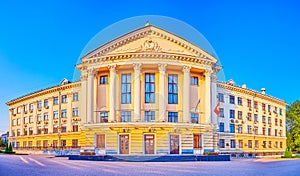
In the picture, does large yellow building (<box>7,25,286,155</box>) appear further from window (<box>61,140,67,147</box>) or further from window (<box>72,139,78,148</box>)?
window (<box>72,139,78,148</box>)

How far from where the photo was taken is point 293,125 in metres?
48.5

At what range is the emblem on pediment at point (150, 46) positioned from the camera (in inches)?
1156

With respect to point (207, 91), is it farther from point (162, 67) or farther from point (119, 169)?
point (119, 169)

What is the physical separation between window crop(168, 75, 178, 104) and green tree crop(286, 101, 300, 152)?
74.7ft

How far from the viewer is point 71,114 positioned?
23.2 m

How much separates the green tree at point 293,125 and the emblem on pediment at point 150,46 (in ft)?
Answer: 85.7

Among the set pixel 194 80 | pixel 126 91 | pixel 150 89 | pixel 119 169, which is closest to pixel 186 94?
pixel 194 80

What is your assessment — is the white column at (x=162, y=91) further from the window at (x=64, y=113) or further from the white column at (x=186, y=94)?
the window at (x=64, y=113)

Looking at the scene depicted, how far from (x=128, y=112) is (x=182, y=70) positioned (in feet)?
19.6

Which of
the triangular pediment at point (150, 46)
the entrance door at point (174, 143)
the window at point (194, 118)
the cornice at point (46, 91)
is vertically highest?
the triangular pediment at point (150, 46)

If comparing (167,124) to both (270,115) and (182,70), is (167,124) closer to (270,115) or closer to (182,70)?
(182,70)

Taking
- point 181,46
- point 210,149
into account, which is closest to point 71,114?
point 181,46

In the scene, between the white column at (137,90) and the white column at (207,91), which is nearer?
the white column at (137,90)

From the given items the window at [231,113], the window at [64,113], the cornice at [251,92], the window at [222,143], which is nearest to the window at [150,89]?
the cornice at [251,92]
